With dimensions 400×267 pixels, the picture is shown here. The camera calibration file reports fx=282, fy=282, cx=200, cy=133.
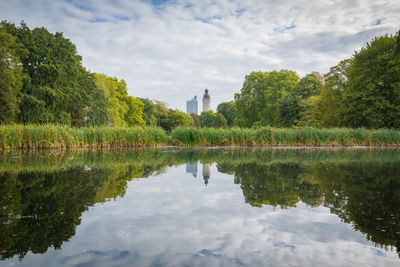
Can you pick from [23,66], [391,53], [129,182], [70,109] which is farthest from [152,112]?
[129,182]

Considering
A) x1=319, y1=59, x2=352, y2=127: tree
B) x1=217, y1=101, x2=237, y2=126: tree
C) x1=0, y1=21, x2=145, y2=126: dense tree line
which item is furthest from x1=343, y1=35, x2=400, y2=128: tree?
x1=217, y1=101, x2=237, y2=126: tree

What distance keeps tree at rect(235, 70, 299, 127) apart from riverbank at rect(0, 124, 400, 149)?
20.1 metres

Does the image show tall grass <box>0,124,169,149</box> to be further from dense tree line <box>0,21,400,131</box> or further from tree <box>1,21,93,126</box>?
tree <box>1,21,93,126</box>

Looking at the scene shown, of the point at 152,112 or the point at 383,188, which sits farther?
the point at 152,112

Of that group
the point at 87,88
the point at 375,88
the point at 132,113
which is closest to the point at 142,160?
the point at 375,88

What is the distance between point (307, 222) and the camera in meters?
2.54

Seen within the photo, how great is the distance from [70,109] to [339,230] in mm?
30277

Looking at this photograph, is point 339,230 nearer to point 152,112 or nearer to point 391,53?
point 391,53

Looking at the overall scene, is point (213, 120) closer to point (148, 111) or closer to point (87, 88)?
point (148, 111)

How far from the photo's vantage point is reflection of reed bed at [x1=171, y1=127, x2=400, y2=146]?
1781cm

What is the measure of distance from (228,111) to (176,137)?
6111 cm

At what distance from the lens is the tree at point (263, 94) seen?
41812 mm

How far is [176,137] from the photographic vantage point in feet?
59.1

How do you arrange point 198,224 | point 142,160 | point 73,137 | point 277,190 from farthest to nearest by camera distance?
point 73,137 < point 142,160 < point 277,190 < point 198,224
